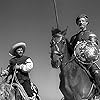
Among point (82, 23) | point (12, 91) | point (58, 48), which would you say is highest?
point (82, 23)

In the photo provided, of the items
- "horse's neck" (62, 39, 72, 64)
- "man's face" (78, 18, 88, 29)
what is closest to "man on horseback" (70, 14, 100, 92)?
"man's face" (78, 18, 88, 29)

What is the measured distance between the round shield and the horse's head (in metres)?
0.20

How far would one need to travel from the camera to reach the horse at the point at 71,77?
311 centimetres

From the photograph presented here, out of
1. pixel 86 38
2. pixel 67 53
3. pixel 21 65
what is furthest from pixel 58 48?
pixel 21 65

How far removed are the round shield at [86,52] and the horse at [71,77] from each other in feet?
0.30

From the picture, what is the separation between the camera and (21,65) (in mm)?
4102

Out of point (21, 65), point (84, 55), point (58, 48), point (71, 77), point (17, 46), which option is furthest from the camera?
point (17, 46)

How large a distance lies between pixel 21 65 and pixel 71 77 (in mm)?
1210

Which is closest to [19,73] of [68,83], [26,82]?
[26,82]

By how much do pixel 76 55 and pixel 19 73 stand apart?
1.33 m

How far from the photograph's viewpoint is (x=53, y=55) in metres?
2.94

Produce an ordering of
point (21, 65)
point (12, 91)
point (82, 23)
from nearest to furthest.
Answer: point (82, 23), point (12, 91), point (21, 65)

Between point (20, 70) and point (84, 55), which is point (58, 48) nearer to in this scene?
point (84, 55)

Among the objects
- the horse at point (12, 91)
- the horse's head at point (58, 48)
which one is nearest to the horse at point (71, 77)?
the horse's head at point (58, 48)
